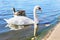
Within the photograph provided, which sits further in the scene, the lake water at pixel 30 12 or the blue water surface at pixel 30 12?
the blue water surface at pixel 30 12

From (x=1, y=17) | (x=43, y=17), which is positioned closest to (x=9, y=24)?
(x=1, y=17)

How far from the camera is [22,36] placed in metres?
9.51

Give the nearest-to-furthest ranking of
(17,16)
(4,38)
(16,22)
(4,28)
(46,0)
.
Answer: (4,38), (4,28), (16,22), (17,16), (46,0)

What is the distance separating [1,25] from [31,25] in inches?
70.9

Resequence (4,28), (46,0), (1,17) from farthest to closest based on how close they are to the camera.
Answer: (46,0) < (1,17) < (4,28)

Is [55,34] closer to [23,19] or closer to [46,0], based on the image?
[23,19]

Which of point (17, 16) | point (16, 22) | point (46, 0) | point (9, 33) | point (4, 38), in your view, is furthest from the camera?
point (46, 0)

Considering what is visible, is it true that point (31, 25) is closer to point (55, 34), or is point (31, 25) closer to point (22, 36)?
point (22, 36)

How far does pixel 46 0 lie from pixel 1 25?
1344cm

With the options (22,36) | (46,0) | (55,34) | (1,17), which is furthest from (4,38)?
(46,0)

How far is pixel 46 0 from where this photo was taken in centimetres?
2475

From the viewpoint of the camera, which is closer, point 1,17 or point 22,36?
point 22,36

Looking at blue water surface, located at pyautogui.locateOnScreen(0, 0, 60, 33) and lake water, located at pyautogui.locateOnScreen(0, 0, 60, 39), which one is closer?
lake water, located at pyautogui.locateOnScreen(0, 0, 60, 39)

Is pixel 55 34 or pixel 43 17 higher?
pixel 55 34
